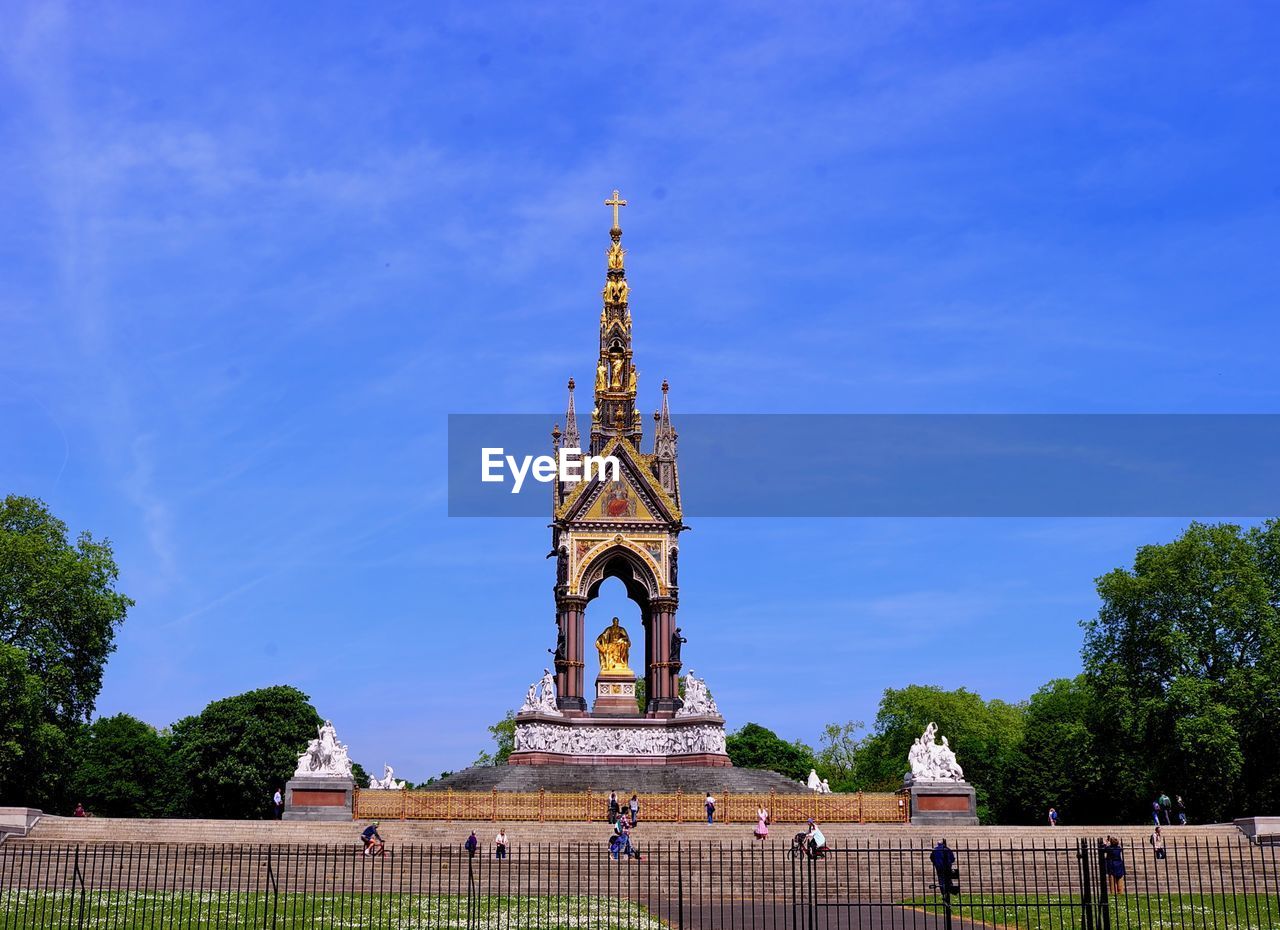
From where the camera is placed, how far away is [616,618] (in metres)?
48.2

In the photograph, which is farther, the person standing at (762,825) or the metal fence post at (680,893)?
the person standing at (762,825)

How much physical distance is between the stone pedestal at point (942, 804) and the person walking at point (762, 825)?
3.93m

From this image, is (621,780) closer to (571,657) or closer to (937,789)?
(571,657)

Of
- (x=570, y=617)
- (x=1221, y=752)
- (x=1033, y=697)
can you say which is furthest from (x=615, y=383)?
(x=1033, y=697)

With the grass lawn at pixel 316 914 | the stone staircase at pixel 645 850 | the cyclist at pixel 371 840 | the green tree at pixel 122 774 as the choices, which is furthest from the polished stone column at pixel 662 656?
the green tree at pixel 122 774

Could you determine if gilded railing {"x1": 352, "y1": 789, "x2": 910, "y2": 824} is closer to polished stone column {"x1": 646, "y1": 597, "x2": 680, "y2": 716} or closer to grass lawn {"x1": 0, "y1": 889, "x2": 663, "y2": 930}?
polished stone column {"x1": 646, "y1": 597, "x2": 680, "y2": 716}

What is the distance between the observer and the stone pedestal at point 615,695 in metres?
46.0

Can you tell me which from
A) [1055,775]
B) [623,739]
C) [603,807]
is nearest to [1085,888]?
[603,807]

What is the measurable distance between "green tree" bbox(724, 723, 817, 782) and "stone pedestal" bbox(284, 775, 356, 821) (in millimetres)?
44510

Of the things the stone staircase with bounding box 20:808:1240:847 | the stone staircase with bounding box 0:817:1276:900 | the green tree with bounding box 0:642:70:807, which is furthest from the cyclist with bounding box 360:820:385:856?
the green tree with bounding box 0:642:70:807

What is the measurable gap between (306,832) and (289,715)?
34.5 meters

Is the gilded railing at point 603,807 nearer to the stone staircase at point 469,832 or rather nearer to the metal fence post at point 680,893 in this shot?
the stone staircase at point 469,832

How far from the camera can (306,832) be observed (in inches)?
1298

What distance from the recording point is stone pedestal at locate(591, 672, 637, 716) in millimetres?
45963
